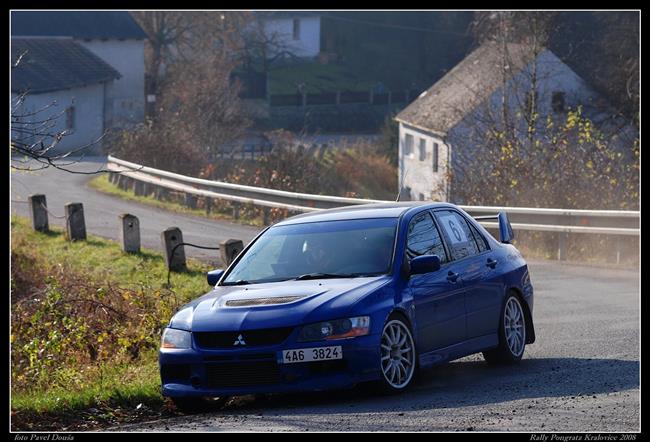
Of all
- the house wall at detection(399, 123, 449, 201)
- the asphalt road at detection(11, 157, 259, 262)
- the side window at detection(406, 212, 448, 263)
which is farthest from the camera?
the house wall at detection(399, 123, 449, 201)

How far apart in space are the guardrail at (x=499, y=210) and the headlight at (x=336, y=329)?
8512 millimetres

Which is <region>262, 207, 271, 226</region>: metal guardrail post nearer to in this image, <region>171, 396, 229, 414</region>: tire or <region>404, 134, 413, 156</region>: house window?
<region>171, 396, 229, 414</region>: tire

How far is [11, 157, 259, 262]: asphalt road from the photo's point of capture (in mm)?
22609

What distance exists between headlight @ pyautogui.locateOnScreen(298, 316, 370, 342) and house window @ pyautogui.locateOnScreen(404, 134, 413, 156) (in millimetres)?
49758

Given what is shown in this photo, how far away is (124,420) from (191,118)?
34.9m

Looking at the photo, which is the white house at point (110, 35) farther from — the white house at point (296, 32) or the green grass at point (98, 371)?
the green grass at point (98, 371)

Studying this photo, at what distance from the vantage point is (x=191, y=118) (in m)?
43.7

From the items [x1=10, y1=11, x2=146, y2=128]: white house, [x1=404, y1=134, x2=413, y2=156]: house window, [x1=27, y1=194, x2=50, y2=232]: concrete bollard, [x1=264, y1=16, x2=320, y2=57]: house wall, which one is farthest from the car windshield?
[x1=264, y1=16, x2=320, y2=57]: house wall

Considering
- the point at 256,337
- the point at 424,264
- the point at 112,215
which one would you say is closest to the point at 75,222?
the point at 112,215

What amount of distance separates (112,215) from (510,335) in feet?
55.7

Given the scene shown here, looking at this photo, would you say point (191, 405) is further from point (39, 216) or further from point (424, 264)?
point (39, 216)
